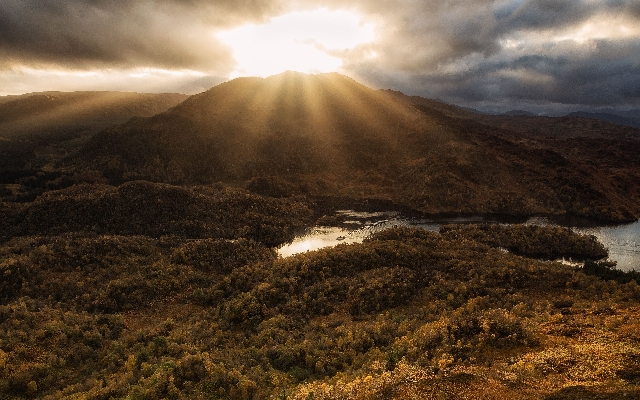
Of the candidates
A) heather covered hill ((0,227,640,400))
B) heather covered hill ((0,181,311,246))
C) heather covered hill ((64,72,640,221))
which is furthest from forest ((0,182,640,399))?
heather covered hill ((64,72,640,221))

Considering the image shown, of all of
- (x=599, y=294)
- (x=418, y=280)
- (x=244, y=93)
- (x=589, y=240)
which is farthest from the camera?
(x=244, y=93)

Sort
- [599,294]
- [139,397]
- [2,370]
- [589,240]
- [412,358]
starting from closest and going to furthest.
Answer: [139,397], [412,358], [2,370], [599,294], [589,240]

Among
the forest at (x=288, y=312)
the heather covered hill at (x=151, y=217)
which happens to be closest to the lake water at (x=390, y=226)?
the forest at (x=288, y=312)

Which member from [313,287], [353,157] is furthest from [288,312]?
[353,157]

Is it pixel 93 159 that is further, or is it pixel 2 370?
pixel 93 159

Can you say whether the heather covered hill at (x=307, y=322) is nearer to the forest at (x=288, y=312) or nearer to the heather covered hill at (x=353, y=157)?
the forest at (x=288, y=312)

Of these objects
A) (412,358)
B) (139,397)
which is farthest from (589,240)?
(139,397)

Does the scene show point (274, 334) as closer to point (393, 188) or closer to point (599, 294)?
point (599, 294)
